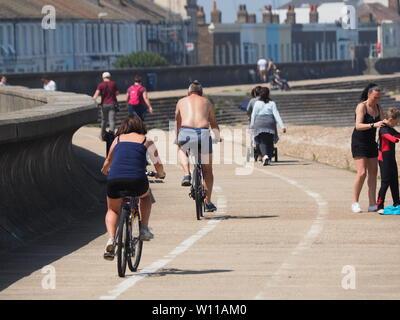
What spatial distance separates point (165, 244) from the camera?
15008 mm

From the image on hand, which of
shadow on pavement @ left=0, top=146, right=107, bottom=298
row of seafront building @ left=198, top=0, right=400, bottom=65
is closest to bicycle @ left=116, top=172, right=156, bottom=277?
shadow on pavement @ left=0, top=146, right=107, bottom=298

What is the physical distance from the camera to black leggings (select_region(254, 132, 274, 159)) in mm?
27062

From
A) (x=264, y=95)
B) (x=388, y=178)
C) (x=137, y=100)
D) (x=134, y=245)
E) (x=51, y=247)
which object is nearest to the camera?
(x=134, y=245)

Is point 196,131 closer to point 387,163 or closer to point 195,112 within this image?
point 195,112

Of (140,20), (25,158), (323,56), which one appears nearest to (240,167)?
(25,158)

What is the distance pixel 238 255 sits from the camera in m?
14.0

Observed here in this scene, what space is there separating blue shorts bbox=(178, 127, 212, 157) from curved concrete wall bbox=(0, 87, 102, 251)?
53.3 inches

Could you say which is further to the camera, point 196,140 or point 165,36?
point 165,36

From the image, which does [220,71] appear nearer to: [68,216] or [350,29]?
[68,216]

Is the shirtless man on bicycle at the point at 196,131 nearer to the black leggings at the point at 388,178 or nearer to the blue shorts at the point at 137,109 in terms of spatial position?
the black leggings at the point at 388,178

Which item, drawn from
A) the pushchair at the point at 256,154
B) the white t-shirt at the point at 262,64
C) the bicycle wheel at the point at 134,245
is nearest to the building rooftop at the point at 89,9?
the white t-shirt at the point at 262,64

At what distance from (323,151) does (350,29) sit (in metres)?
129

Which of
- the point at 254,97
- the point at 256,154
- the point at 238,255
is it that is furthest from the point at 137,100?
the point at 238,255

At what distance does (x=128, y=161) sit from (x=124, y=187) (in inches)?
9.2
